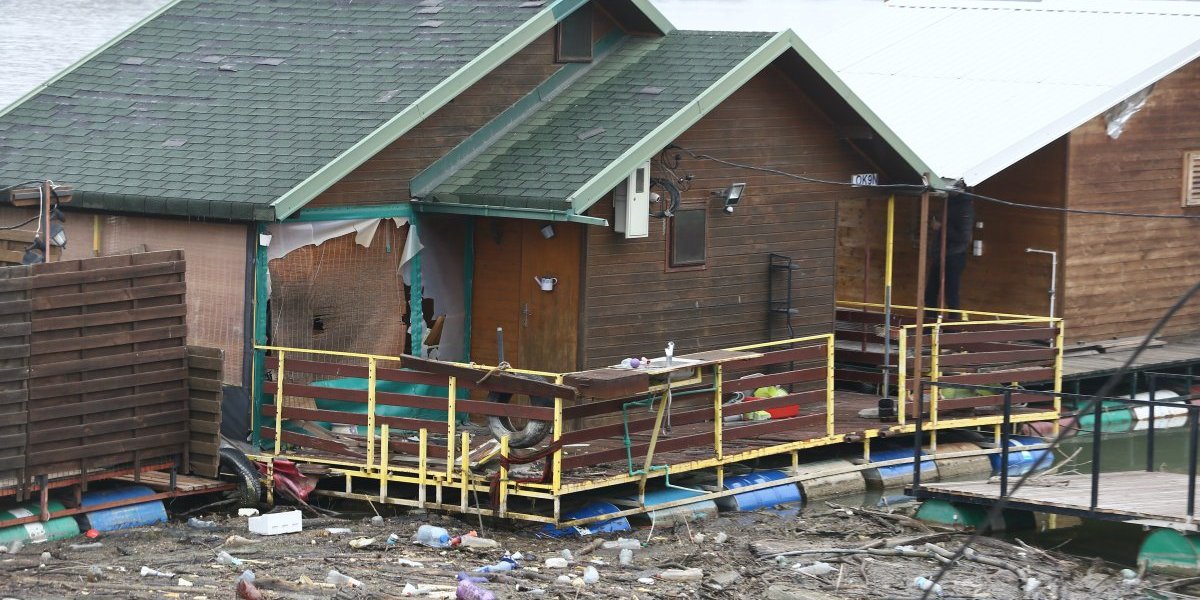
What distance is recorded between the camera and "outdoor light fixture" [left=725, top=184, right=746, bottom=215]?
1855 cm

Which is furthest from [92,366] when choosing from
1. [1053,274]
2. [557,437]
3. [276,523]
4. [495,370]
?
[1053,274]

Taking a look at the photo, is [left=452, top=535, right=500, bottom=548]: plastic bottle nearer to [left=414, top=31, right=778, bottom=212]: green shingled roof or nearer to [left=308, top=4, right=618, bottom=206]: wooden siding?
[left=414, top=31, right=778, bottom=212]: green shingled roof

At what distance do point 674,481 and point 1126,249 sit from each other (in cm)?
1041

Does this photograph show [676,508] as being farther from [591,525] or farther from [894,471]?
[894,471]

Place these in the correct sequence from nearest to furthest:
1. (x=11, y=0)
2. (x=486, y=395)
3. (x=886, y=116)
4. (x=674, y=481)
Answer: (x=674, y=481)
(x=486, y=395)
(x=886, y=116)
(x=11, y=0)

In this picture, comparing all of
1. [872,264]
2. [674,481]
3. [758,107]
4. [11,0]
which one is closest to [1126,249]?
[872,264]

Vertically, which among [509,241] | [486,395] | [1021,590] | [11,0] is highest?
[11,0]

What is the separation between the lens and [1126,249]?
80.4 feet

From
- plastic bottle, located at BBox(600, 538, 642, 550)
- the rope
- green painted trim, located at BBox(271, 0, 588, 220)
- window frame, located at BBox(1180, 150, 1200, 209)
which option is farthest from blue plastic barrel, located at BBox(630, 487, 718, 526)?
window frame, located at BBox(1180, 150, 1200, 209)

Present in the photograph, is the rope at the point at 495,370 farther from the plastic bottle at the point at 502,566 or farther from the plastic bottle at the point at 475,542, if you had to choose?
the plastic bottle at the point at 502,566

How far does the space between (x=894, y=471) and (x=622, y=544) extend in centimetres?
449

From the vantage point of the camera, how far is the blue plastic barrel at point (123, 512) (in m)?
14.7

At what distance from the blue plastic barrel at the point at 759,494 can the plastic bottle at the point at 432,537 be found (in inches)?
125

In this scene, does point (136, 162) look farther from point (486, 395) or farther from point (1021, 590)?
point (1021, 590)
